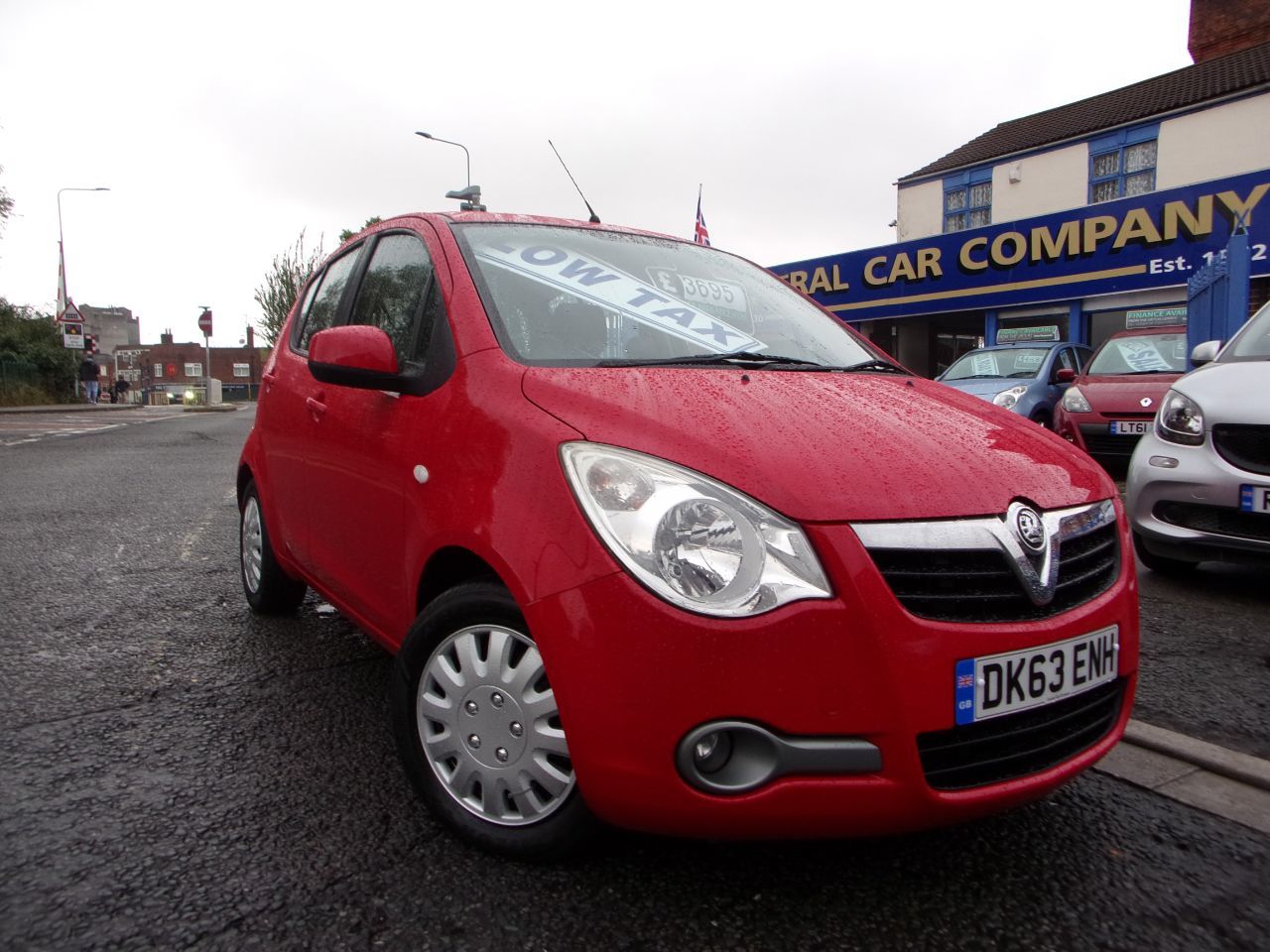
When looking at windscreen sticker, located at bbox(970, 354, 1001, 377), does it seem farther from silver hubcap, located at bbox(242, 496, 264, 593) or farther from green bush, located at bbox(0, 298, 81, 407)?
green bush, located at bbox(0, 298, 81, 407)

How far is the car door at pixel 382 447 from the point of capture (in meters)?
2.40

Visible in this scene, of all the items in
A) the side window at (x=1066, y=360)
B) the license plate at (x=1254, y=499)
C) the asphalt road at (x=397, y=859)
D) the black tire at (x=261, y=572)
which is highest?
the side window at (x=1066, y=360)

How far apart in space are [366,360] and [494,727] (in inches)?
40.7

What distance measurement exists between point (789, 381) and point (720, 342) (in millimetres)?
354

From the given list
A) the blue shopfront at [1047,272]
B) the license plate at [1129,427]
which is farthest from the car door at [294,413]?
the blue shopfront at [1047,272]

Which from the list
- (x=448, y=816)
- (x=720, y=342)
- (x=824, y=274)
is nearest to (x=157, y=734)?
(x=448, y=816)

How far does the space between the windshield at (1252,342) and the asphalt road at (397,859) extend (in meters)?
2.16

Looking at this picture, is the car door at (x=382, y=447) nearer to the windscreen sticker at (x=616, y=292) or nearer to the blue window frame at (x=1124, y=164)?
the windscreen sticker at (x=616, y=292)

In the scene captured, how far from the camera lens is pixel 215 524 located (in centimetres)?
673

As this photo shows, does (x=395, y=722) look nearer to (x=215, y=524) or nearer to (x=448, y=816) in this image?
(x=448, y=816)

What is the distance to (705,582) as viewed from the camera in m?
1.72

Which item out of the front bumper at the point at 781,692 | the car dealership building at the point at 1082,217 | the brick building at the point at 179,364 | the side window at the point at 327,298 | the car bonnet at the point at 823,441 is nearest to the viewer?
the front bumper at the point at 781,692

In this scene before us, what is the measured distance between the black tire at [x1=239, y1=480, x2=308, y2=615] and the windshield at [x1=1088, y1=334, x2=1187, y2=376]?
8.58 metres

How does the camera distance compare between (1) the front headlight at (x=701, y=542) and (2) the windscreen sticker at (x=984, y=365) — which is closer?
(1) the front headlight at (x=701, y=542)
